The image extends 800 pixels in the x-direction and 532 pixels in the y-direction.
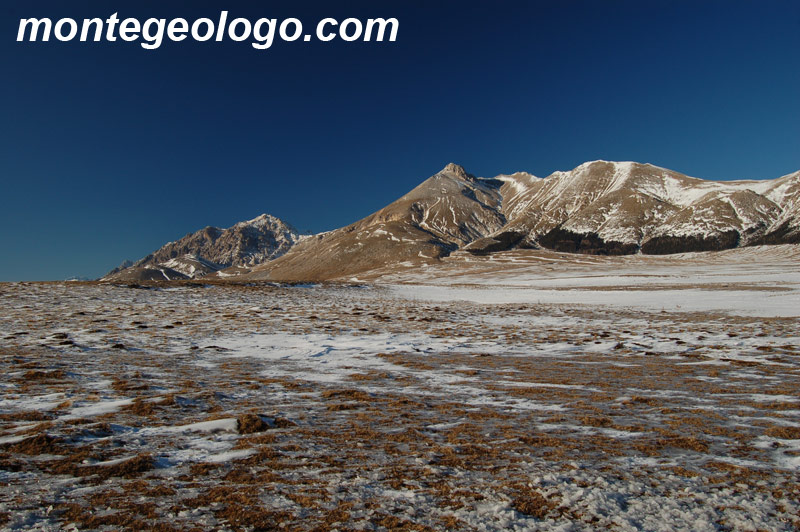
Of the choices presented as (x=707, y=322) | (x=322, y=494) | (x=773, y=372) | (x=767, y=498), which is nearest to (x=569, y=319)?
(x=707, y=322)

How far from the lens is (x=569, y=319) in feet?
74.9

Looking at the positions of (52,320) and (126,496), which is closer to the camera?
(126,496)

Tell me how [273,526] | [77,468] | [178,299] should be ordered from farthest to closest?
[178,299]
[77,468]
[273,526]

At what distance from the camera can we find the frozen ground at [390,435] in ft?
10.9

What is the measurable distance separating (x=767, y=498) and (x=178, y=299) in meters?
31.3

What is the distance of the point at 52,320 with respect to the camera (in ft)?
Answer: 54.3

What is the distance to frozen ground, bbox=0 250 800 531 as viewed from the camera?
3324mm

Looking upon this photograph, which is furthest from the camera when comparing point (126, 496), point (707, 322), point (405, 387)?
point (707, 322)

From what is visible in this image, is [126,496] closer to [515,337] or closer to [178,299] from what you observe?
[515,337]

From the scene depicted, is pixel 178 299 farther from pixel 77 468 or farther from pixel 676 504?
pixel 676 504

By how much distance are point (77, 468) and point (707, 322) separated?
26.0m

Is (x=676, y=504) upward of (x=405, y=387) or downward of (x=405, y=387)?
upward

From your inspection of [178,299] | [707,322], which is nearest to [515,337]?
[707,322]

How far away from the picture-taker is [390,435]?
209 inches
